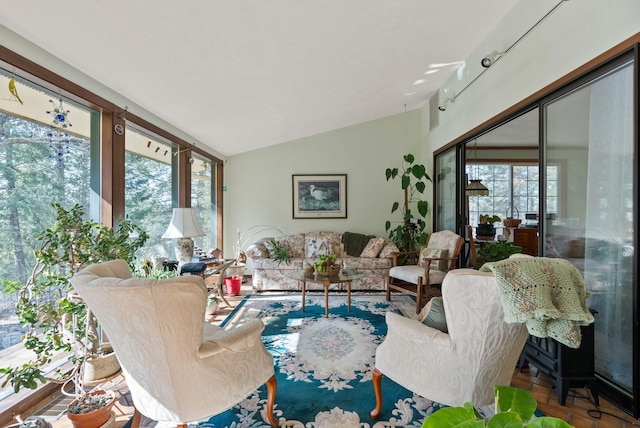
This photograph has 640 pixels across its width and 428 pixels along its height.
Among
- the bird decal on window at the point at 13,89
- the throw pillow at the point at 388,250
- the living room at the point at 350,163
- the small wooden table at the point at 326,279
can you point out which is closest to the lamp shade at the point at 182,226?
the small wooden table at the point at 326,279

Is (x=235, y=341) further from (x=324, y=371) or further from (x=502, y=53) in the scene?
(x=502, y=53)

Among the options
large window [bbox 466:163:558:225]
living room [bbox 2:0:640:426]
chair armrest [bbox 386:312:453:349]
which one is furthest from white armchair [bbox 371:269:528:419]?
large window [bbox 466:163:558:225]

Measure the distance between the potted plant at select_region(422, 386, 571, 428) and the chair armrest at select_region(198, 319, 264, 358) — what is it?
1159 mm

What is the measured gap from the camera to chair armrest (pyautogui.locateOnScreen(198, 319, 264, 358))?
4.85 ft

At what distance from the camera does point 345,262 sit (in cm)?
498

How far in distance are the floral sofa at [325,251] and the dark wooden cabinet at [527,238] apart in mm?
2228

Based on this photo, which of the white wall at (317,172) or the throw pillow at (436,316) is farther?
the white wall at (317,172)

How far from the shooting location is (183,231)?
3203mm

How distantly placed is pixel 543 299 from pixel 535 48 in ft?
7.80

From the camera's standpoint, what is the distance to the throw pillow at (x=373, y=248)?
5164mm

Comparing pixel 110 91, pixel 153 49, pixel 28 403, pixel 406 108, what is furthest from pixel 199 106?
pixel 406 108

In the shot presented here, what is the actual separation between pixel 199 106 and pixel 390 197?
3750 millimetres

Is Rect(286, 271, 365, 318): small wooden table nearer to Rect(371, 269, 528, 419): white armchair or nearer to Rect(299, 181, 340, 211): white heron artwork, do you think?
Rect(371, 269, 528, 419): white armchair

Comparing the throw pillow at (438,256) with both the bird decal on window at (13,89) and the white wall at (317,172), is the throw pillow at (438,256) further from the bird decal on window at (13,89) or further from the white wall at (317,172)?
the bird decal on window at (13,89)
